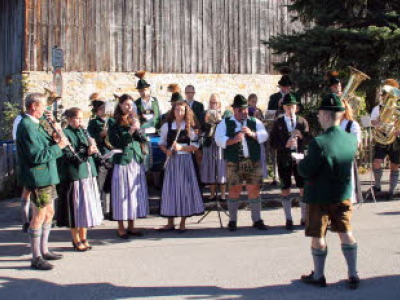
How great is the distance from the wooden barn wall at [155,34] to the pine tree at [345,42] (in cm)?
296

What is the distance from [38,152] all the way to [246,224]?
12.3 ft

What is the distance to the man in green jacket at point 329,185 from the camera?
491cm

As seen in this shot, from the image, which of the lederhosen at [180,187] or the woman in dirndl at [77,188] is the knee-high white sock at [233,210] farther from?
the woman in dirndl at [77,188]

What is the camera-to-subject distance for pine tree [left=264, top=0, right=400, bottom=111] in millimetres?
10141

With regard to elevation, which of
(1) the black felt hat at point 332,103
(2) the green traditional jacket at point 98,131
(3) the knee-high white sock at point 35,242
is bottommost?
(3) the knee-high white sock at point 35,242

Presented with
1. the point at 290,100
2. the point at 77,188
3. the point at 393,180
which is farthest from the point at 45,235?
the point at 393,180

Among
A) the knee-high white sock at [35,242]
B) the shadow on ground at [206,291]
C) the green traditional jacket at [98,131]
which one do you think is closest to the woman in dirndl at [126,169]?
the green traditional jacket at [98,131]

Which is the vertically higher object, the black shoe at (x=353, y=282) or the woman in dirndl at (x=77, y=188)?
the woman in dirndl at (x=77, y=188)

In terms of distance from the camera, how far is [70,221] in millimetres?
6586

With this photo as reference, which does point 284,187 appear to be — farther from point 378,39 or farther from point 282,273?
point 378,39

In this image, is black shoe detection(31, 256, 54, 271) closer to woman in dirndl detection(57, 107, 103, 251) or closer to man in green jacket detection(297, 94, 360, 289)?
woman in dirndl detection(57, 107, 103, 251)

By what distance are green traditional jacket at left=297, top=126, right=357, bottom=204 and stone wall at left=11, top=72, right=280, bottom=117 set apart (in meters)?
10.4

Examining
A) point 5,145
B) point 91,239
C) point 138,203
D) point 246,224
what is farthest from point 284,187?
point 5,145

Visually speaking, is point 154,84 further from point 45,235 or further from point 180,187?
point 45,235
